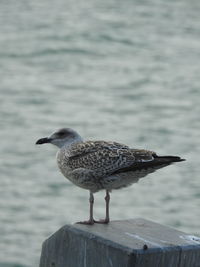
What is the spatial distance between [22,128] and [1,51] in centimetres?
496

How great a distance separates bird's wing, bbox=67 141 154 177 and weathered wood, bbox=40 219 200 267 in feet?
3.19

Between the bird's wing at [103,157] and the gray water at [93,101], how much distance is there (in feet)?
20.6

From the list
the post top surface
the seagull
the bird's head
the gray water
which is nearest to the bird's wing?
the seagull

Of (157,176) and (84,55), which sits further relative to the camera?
(84,55)

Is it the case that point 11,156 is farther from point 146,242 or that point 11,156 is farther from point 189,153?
point 146,242

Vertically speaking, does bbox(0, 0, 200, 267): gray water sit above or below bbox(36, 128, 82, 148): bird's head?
below

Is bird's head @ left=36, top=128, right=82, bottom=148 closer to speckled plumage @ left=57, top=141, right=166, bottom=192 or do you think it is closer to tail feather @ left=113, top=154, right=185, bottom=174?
speckled plumage @ left=57, top=141, right=166, bottom=192

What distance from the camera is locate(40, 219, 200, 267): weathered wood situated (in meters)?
4.02

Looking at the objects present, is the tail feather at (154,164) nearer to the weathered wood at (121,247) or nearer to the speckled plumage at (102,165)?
the speckled plumage at (102,165)

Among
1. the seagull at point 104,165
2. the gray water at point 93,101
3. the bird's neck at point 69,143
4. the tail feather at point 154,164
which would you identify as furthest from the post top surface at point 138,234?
the gray water at point 93,101

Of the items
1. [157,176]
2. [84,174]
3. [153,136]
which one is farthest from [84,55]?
[84,174]

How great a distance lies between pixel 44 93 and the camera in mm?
19125

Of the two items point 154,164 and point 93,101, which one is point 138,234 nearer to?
point 154,164

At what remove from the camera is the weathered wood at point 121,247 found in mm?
4020
